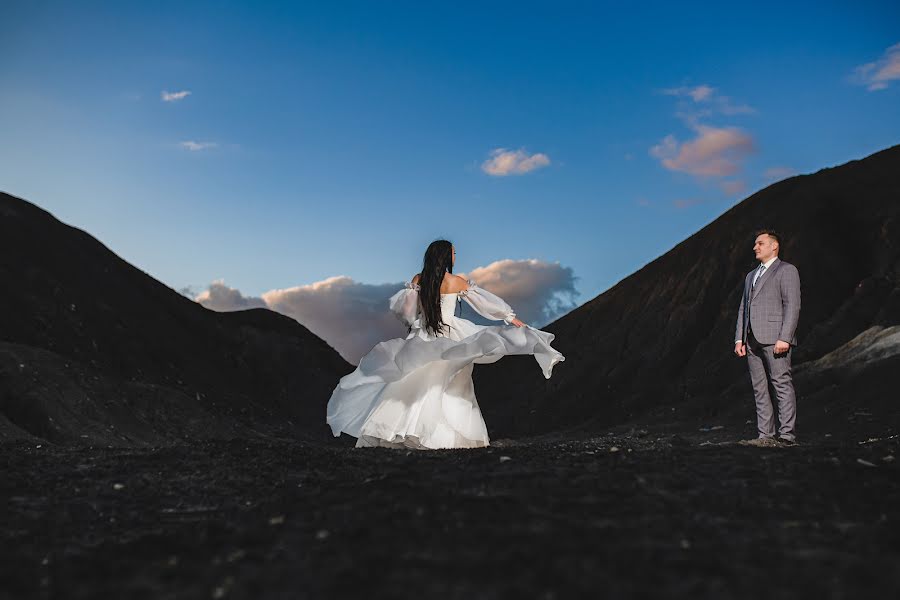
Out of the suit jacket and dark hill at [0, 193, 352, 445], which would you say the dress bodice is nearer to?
the suit jacket

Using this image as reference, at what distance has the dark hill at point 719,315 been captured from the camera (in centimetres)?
2230

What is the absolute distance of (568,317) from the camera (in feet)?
127

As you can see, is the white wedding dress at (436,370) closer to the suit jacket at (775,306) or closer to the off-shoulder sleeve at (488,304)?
the off-shoulder sleeve at (488,304)

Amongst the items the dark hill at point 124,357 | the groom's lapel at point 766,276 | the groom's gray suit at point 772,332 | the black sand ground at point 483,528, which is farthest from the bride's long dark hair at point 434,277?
the dark hill at point 124,357

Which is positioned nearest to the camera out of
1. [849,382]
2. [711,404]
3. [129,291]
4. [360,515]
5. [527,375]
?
[360,515]

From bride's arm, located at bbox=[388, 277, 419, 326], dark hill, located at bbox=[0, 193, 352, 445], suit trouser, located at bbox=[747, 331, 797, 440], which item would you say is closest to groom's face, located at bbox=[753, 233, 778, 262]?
suit trouser, located at bbox=[747, 331, 797, 440]

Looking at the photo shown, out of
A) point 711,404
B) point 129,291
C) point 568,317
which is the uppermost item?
point 129,291

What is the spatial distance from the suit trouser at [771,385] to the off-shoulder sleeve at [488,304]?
2.47 meters

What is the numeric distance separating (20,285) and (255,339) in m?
16.9

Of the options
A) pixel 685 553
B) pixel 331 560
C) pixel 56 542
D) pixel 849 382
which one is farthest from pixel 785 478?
pixel 849 382

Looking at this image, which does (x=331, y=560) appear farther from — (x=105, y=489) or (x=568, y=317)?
(x=568, y=317)

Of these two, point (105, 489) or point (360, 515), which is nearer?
point (360, 515)

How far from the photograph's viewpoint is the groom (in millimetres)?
8344

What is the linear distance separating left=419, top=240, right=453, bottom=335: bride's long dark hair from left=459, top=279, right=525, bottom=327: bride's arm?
288 mm
